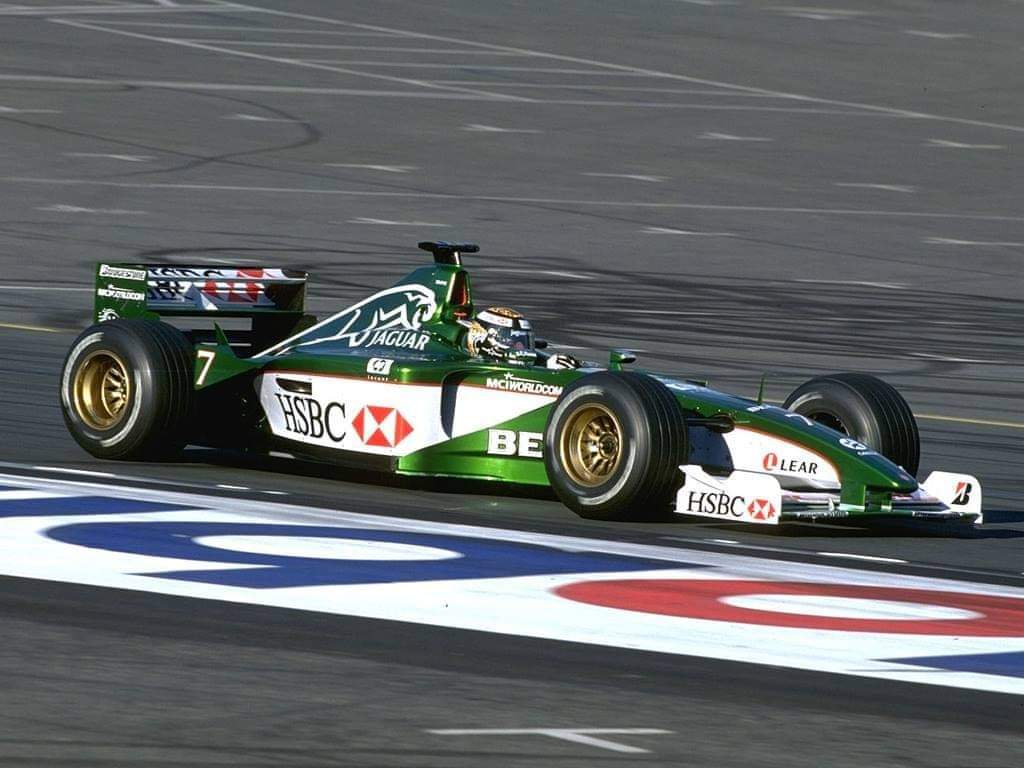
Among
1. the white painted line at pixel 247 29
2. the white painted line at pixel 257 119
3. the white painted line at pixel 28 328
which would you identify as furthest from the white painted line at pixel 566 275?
the white painted line at pixel 247 29

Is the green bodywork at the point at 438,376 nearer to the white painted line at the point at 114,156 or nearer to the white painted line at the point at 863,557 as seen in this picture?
the white painted line at the point at 863,557

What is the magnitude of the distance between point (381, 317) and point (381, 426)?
73 cm

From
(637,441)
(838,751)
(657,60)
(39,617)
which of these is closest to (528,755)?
(838,751)

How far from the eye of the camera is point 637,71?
136 ft

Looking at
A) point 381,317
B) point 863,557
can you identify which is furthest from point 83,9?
point 863,557

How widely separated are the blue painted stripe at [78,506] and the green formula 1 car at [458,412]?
4.42ft

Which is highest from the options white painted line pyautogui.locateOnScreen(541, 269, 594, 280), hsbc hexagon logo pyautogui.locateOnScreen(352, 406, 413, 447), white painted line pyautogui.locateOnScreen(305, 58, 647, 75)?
white painted line pyautogui.locateOnScreen(305, 58, 647, 75)

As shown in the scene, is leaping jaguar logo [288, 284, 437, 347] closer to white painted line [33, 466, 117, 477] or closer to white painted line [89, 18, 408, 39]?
white painted line [33, 466, 117, 477]

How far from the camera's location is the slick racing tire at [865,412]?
11547mm

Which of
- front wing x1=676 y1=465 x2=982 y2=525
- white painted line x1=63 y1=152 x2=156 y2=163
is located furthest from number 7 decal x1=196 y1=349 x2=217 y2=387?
white painted line x1=63 y1=152 x2=156 y2=163

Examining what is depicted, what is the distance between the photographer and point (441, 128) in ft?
116

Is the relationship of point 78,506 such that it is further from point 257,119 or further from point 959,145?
point 959,145

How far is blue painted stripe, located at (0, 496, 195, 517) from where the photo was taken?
10.4 metres

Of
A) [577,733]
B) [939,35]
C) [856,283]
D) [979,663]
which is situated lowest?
[577,733]
